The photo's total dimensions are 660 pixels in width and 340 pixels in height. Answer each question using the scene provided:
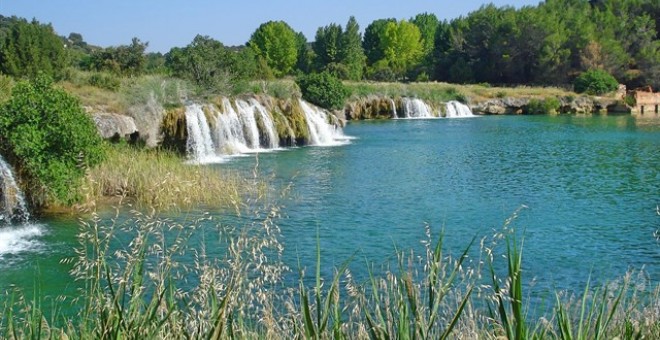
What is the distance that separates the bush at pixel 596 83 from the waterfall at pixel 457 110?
15647 millimetres

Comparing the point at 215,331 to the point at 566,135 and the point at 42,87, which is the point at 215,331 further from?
the point at 566,135

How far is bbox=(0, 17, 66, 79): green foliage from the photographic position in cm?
2852

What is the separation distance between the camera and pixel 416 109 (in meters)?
60.5

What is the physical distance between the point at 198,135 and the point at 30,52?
754 cm

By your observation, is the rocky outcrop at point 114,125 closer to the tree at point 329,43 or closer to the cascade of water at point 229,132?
the cascade of water at point 229,132

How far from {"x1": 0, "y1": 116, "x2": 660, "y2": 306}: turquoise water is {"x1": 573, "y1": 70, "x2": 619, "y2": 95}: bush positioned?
3727cm

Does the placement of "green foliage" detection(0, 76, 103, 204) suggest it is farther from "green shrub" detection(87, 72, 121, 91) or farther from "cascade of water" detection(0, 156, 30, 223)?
"green shrub" detection(87, 72, 121, 91)

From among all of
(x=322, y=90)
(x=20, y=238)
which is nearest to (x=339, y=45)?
(x=322, y=90)

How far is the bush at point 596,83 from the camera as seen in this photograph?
72.1 metres

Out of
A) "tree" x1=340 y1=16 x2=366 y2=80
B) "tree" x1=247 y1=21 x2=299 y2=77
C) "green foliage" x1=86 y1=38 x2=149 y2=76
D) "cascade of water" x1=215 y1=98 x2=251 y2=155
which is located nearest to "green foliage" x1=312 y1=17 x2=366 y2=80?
"tree" x1=340 y1=16 x2=366 y2=80

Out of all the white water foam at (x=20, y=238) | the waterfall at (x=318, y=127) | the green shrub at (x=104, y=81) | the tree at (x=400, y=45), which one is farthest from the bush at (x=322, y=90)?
the tree at (x=400, y=45)

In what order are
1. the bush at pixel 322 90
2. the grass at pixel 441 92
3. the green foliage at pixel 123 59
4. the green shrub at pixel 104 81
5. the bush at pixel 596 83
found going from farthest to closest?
the bush at pixel 596 83, the grass at pixel 441 92, the bush at pixel 322 90, the green foliage at pixel 123 59, the green shrub at pixel 104 81

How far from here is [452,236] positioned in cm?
1447

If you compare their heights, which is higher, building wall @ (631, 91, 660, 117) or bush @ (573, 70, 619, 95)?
bush @ (573, 70, 619, 95)
